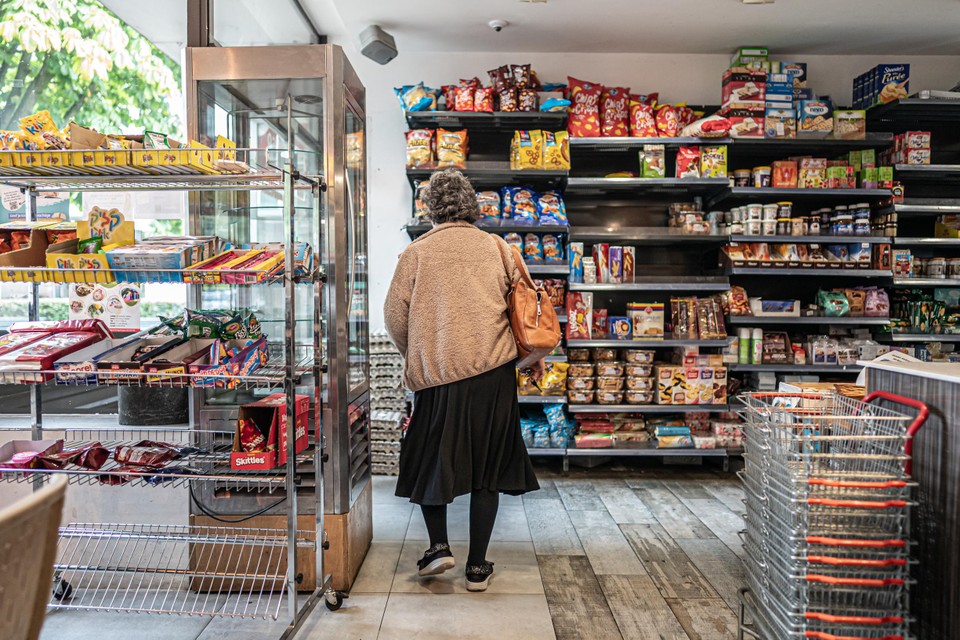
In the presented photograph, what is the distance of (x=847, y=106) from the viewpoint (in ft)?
16.5

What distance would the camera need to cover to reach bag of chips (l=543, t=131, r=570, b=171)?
447cm

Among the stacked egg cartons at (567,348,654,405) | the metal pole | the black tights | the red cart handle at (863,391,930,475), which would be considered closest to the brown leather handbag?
the black tights

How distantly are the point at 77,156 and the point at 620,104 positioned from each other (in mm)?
3711

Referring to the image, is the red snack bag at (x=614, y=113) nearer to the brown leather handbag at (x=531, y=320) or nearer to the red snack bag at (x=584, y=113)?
the red snack bag at (x=584, y=113)

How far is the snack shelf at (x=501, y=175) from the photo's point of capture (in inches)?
175

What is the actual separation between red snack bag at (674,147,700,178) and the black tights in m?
3.02

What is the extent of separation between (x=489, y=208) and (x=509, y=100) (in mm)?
828

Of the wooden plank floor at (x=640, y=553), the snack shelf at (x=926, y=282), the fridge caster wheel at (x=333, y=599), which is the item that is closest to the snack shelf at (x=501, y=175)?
the wooden plank floor at (x=640, y=553)

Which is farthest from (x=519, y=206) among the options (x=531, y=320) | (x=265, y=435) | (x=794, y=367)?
(x=265, y=435)

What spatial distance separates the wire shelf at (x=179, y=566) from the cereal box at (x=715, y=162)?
148 inches

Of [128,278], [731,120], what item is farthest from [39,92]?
[731,120]

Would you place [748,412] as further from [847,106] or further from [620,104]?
[847,106]

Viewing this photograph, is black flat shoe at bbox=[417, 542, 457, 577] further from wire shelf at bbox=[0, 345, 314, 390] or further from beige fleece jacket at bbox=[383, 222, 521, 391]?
wire shelf at bbox=[0, 345, 314, 390]

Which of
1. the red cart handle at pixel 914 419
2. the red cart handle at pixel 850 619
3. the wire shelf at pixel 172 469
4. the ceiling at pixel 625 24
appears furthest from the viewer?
the ceiling at pixel 625 24
